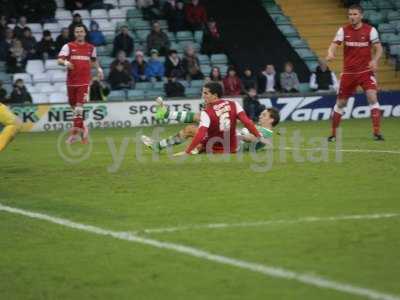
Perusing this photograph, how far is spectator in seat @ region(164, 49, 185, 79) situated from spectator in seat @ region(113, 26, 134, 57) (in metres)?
1.14

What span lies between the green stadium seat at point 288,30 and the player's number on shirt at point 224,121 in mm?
16914

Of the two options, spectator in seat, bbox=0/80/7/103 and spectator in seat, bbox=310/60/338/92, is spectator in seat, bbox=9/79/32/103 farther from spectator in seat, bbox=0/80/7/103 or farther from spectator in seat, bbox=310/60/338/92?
spectator in seat, bbox=310/60/338/92

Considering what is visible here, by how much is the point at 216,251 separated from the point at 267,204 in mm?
2382

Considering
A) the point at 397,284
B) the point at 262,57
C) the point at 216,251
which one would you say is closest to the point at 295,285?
the point at 397,284

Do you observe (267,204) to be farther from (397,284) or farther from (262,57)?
(262,57)

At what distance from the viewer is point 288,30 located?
3114 centimetres

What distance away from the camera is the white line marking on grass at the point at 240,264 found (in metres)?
6.45

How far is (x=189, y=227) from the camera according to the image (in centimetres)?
Answer: 890

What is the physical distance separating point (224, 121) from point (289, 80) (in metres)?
13.5

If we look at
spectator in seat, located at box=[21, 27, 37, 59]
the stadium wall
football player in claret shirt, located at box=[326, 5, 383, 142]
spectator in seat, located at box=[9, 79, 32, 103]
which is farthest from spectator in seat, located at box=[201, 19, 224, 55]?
football player in claret shirt, located at box=[326, 5, 383, 142]

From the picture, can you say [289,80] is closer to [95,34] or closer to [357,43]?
[95,34]

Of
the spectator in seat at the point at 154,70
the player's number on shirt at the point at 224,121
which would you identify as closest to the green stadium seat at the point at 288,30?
the spectator in seat at the point at 154,70

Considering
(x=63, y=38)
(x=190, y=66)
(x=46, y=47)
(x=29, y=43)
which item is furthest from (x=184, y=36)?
(x=29, y=43)

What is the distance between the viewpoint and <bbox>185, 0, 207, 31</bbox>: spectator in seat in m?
28.9
